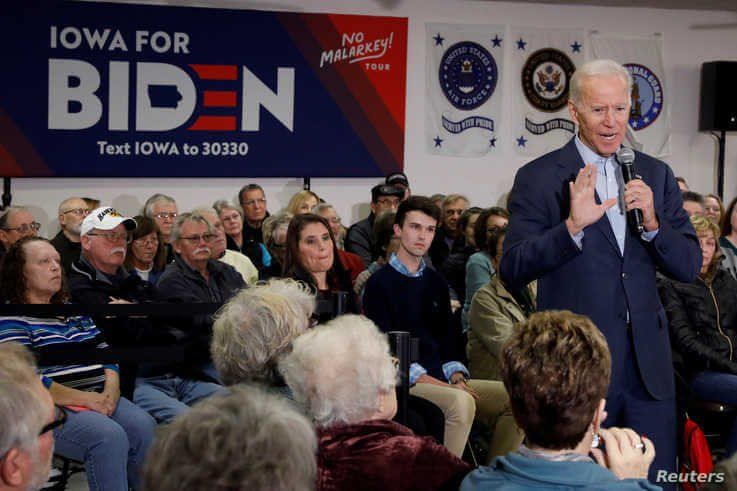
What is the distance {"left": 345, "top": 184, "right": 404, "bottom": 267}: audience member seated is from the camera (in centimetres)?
679

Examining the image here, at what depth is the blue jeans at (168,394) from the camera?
12.4 feet

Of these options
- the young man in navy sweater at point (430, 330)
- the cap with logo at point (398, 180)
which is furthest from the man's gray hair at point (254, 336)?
the cap with logo at point (398, 180)

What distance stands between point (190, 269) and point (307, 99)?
417 centimetres

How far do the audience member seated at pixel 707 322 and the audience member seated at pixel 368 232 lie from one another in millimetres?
2360

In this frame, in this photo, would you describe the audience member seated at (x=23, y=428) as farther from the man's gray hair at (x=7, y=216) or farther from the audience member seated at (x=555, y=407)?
the man's gray hair at (x=7, y=216)

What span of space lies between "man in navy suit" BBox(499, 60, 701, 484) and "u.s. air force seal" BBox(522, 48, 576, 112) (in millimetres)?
6970

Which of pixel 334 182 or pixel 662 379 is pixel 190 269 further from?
pixel 334 182

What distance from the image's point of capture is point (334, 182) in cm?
874

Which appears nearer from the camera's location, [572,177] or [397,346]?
[572,177]

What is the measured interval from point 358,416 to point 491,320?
2.22m

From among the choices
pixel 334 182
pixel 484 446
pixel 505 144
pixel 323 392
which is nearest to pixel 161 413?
pixel 484 446

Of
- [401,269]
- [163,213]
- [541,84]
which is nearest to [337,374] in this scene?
[401,269]

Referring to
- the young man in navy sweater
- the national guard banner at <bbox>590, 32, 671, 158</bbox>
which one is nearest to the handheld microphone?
the young man in navy sweater

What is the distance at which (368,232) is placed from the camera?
7.02m
